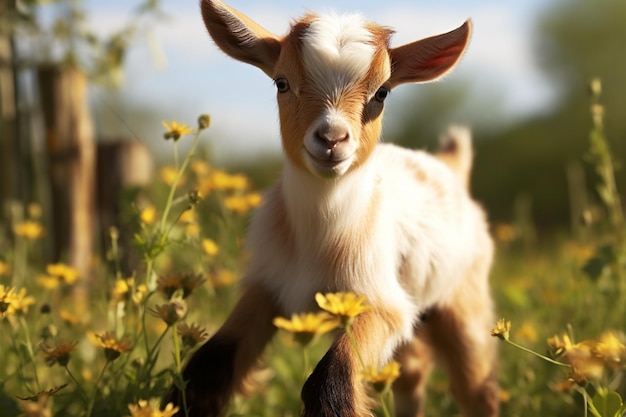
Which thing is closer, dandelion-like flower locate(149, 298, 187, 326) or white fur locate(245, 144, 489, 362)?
dandelion-like flower locate(149, 298, 187, 326)

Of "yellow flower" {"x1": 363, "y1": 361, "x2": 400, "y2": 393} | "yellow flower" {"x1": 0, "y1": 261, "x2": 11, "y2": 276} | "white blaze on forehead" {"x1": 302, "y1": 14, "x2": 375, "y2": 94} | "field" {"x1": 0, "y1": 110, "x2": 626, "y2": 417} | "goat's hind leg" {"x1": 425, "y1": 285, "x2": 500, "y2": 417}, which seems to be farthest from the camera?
"yellow flower" {"x1": 0, "y1": 261, "x2": 11, "y2": 276}

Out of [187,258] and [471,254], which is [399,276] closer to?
[471,254]

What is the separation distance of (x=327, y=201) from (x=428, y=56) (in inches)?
23.6

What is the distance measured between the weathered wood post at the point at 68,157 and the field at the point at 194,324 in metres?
0.27

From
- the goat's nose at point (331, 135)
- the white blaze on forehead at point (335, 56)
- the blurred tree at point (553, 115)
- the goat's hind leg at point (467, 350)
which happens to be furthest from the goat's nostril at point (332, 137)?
the blurred tree at point (553, 115)

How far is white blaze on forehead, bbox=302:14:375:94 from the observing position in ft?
8.50

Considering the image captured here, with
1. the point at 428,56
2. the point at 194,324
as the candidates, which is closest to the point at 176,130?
the point at 194,324

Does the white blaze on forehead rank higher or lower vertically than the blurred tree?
higher

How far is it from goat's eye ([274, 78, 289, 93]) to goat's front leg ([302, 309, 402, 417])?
29.5 inches

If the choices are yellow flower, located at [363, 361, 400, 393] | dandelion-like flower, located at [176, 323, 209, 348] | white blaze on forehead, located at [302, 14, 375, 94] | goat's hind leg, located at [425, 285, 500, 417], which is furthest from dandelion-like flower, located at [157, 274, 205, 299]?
goat's hind leg, located at [425, 285, 500, 417]

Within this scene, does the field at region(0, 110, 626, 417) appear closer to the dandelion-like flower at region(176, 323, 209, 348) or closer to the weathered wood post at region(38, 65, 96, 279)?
the dandelion-like flower at region(176, 323, 209, 348)

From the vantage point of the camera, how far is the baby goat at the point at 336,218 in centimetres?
256

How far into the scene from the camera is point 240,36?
2812mm

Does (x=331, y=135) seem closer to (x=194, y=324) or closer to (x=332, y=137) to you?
(x=332, y=137)
